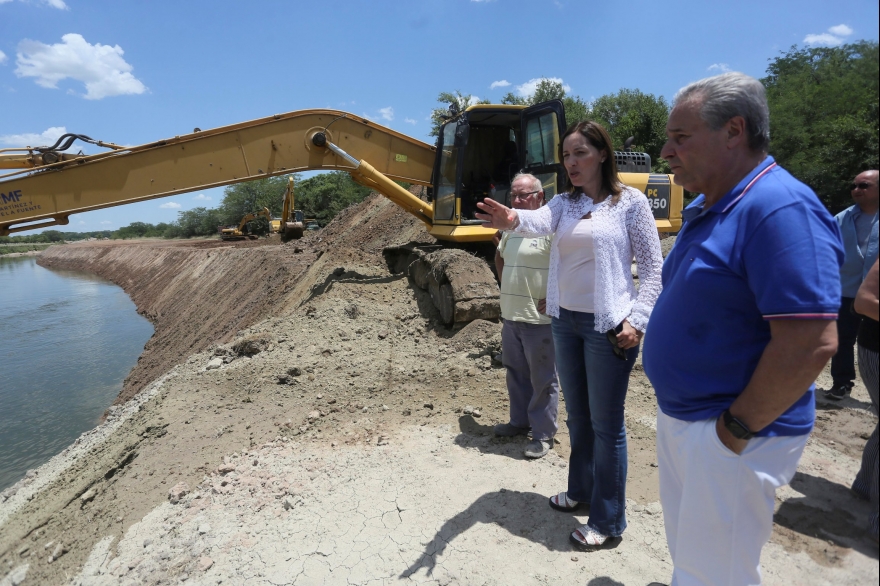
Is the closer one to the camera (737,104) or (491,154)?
(737,104)

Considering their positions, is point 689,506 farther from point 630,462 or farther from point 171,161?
point 171,161

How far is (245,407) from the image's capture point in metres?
4.81

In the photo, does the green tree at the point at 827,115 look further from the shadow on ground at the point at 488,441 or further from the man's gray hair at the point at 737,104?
the shadow on ground at the point at 488,441

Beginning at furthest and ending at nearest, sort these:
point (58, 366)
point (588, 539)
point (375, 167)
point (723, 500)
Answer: point (58, 366) → point (375, 167) → point (588, 539) → point (723, 500)

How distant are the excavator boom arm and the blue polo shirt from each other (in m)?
7.14

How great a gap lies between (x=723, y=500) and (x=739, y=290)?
0.59 meters

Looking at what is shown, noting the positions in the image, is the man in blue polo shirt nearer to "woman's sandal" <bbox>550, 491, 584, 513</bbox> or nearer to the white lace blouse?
the white lace blouse

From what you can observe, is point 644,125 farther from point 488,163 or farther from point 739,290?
point 739,290

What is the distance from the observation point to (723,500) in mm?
1421

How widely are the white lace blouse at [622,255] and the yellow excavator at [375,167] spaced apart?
374 cm

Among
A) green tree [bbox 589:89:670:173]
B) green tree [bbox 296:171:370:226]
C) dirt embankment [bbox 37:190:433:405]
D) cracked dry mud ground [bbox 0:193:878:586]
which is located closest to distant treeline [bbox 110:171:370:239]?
green tree [bbox 296:171:370:226]

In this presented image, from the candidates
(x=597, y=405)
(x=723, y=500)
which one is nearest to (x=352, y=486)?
(x=597, y=405)

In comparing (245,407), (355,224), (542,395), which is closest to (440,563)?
(542,395)

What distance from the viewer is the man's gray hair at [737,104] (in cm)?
140
